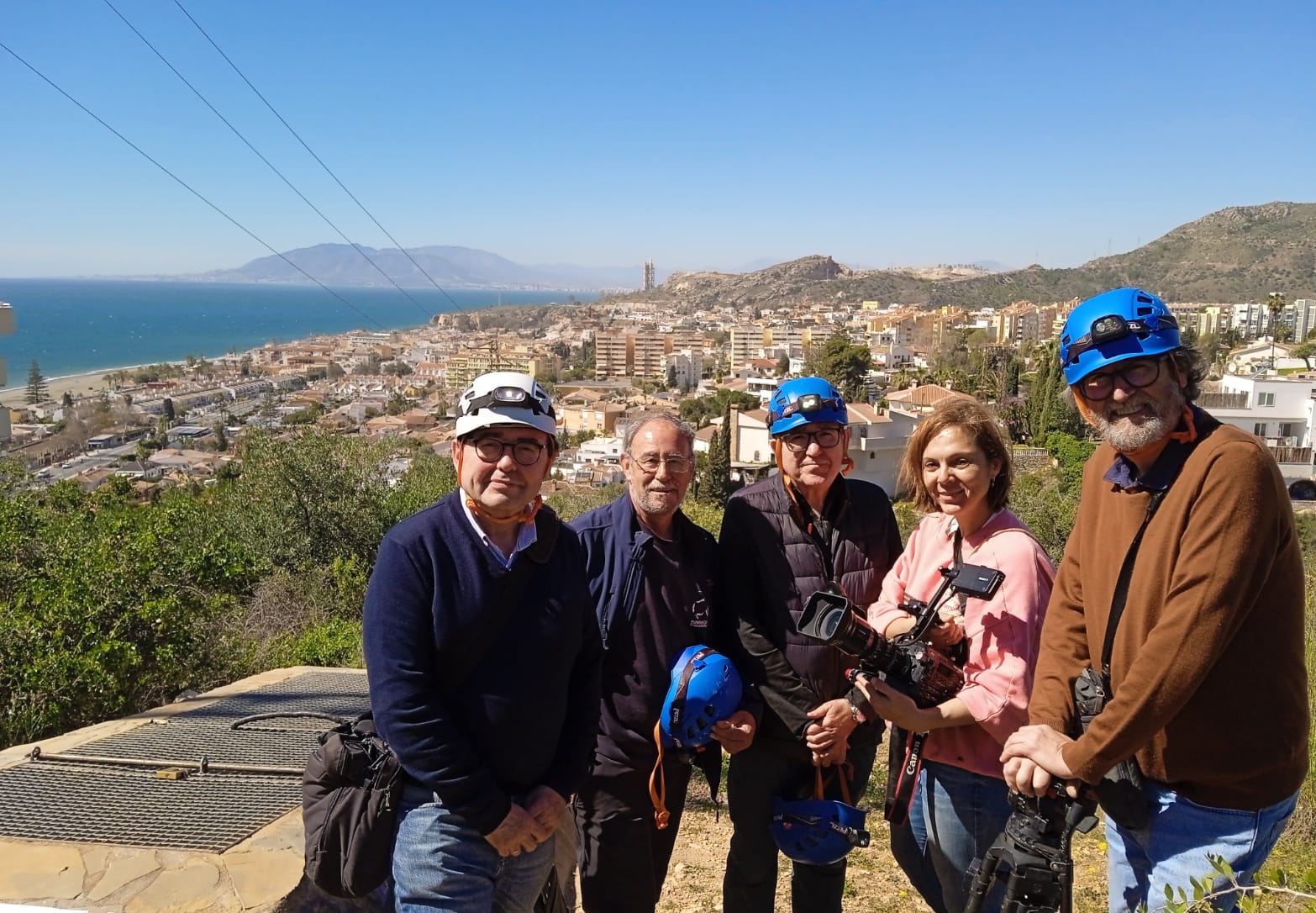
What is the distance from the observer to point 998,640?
7.59ft

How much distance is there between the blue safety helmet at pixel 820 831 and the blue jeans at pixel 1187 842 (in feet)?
Result: 2.69

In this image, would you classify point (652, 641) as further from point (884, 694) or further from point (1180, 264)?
point (1180, 264)

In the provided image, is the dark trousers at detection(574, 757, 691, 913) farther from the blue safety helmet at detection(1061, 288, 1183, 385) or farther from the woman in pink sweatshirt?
the blue safety helmet at detection(1061, 288, 1183, 385)

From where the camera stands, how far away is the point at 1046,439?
132ft

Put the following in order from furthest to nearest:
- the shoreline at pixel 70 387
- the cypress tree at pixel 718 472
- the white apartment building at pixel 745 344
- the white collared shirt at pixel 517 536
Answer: the white apartment building at pixel 745 344, the shoreline at pixel 70 387, the cypress tree at pixel 718 472, the white collared shirt at pixel 517 536

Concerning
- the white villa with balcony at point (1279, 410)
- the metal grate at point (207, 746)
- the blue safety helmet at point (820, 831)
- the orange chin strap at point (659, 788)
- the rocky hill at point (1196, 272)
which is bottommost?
the white villa with balcony at point (1279, 410)

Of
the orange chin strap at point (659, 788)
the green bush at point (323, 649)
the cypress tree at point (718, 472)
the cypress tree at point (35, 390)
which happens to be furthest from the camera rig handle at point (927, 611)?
the cypress tree at point (35, 390)

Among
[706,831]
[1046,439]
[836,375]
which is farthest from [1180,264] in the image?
[706,831]

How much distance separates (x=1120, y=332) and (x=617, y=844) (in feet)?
6.52

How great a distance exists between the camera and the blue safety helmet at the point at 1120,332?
5.91ft

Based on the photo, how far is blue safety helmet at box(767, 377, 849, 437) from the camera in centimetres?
278

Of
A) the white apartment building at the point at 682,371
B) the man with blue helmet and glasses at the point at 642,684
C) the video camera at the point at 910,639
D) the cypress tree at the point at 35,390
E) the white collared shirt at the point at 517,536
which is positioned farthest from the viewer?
the white apartment building at the point at 682,371

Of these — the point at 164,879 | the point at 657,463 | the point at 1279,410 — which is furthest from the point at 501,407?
the point at 1279,410

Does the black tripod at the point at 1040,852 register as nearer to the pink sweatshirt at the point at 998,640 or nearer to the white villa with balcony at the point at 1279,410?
the pink sweatshirt at the point at 998,640
